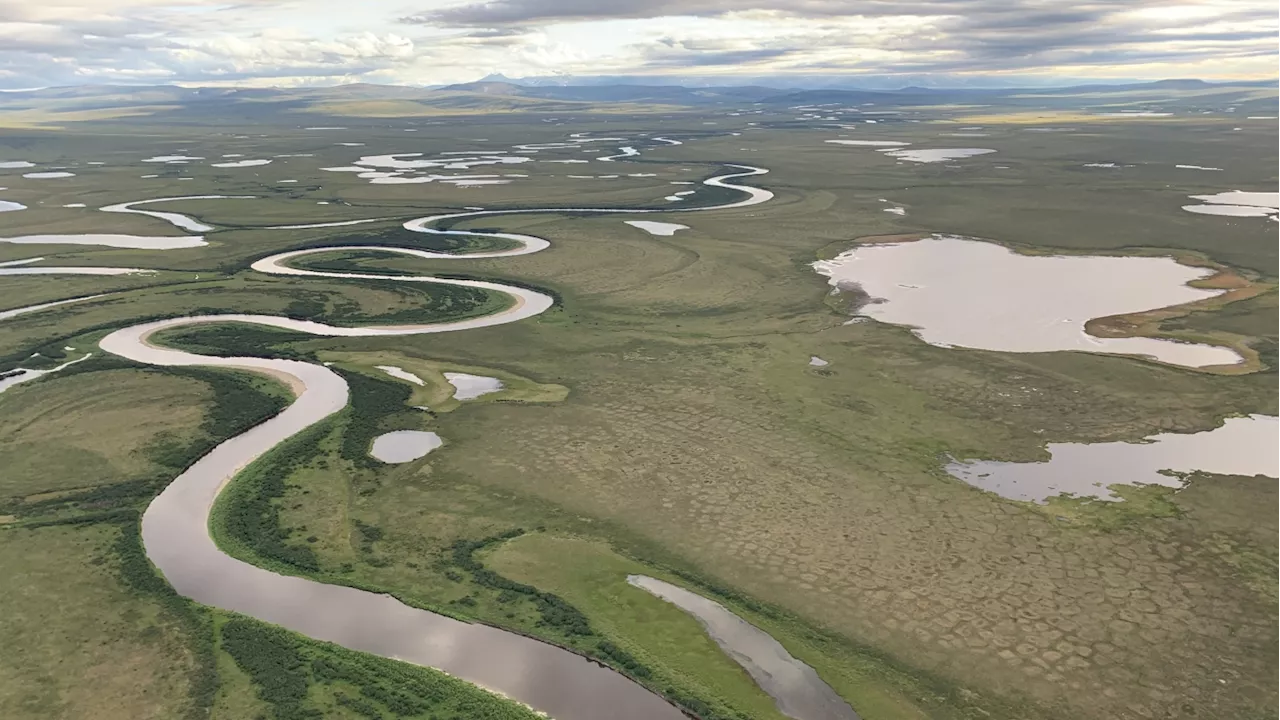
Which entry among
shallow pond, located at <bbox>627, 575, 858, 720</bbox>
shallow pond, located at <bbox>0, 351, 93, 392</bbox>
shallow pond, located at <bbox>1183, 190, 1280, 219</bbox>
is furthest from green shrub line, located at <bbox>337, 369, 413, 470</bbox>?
shallow pond, located at <bbox>1183, 190, 1280, 219</bbox>

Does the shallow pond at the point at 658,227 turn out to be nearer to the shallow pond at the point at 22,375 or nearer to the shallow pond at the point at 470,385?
the shallow pond at the point at 470,385

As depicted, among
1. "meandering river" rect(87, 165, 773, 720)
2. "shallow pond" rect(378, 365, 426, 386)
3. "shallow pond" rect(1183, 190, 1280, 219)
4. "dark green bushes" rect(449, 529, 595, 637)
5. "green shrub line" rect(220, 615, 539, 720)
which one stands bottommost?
"shallow pond" rect(378, 365, 426, 386)

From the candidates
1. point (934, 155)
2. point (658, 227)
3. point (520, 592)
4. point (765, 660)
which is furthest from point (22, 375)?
point (934, 155)

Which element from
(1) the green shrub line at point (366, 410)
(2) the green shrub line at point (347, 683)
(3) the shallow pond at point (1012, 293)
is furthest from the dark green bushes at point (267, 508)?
(3) the shallow pond at point (1012, 293)

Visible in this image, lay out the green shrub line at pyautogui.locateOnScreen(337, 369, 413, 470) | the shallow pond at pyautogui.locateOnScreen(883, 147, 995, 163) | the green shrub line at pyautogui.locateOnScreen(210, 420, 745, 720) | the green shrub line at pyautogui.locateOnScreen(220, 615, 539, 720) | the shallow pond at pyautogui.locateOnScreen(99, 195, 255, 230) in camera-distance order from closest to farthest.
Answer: the green shrub line at pyautogui.locateOnScreen(220, 615, 539, 720) → the green shrub line at pyautogui.locateOnScreen(210, 420, 745, 720) → the green shrub line at pyautogui.locateOnScreen(337, 369, 413, 470) → the shallow pond at pyautogui.locateOnScreen(99, 195, 255, 230) → the shallow pond at pyautogui.locateOnScreen(883, 147, 995, 163)

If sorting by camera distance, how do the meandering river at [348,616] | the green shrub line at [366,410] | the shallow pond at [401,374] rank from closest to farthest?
1. the meandering river at [348,616]
2. the green shrub line at [366,410]
3. the shallow pond at [401,374]

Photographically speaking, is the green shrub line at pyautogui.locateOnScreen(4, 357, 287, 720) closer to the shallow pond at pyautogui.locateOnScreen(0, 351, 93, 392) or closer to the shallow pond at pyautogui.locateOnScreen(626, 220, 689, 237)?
the shallow pond at pyautogui.locateOnScreen(0, 351, 93, 392)
